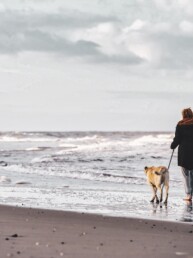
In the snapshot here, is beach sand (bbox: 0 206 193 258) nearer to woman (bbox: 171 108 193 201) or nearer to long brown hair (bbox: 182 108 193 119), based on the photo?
woman (bbox: 171 108 193 201)

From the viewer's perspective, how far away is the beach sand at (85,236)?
19.0 ft

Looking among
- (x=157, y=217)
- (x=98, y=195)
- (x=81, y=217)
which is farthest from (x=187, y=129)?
(x=81, y=217)

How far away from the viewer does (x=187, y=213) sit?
31.7 feet

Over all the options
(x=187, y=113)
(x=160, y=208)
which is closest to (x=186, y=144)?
(x=187, y=113)

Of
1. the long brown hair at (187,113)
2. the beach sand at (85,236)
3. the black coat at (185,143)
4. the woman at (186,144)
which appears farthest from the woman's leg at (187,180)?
the beach sand at (85,236)

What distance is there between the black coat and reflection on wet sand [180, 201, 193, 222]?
98cm

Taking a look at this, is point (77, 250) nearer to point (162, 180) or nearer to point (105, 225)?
point (105, 225)

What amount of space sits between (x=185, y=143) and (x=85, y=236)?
561 cm

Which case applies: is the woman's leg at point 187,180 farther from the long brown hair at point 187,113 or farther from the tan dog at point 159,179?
the long brown hair at point 187,113

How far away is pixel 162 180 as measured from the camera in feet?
→ 38.6

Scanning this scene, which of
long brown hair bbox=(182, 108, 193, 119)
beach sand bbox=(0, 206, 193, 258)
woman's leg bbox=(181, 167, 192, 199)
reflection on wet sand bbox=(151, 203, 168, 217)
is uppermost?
long brown hair bbox=(182, 108, 193, 119)

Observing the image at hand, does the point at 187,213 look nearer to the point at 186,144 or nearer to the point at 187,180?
the point at 187,180

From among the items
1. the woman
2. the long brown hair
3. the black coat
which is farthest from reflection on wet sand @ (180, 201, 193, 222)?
the long brown hair

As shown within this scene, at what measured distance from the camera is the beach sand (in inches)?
228
